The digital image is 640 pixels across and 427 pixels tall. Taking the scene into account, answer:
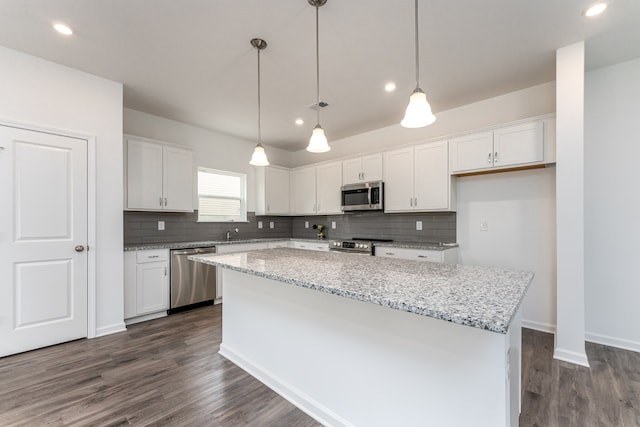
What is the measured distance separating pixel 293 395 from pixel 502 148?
3.18 meters

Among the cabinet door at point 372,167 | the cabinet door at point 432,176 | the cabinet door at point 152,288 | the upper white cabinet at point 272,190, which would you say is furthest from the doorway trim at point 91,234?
the cabinet door at point 432,176

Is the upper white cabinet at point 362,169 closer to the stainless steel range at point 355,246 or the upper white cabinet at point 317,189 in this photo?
the upper white cabinet at point 317,189

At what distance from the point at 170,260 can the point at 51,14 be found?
262 cm

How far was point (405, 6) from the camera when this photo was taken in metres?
2.00

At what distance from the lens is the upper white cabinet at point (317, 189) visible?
15.6 ft

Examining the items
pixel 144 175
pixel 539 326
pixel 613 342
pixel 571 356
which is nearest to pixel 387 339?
pixel 571 356

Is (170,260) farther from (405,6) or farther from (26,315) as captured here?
(405,6)

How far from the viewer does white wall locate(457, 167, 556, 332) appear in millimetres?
3104

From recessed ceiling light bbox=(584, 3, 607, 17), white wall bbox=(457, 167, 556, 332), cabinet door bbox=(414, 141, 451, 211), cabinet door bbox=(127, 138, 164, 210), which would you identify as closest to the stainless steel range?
cabinet door bbox=(414, 141, 451, 211)

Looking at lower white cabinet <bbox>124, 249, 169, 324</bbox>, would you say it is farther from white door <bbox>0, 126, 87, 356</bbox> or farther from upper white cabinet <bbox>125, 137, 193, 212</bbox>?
upper white cabinet <bbox>125, 137, 193, 212</bbox>

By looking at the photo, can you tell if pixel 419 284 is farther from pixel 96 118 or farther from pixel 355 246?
pixel 96 118

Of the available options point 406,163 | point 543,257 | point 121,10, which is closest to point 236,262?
point 121,10

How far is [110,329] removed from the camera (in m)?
3.04

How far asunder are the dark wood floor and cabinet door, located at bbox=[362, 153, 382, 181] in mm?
2632
